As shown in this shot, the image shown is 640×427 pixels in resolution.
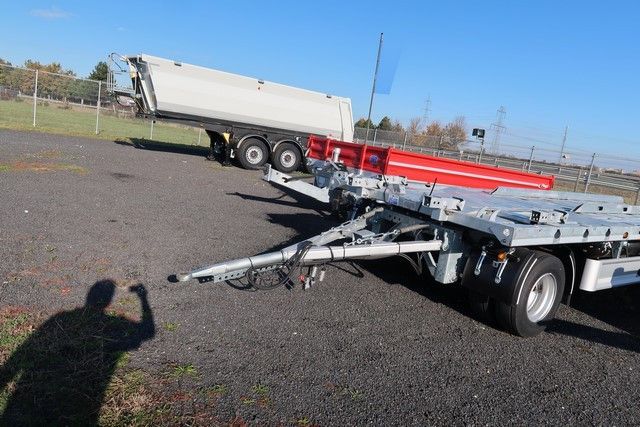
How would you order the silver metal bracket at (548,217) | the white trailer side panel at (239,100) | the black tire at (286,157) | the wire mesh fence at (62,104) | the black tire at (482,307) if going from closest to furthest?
1. the silver metal bracket at (548,217)
2. the black tire at (482,307)
3. the white trailer side panel at (239,100)
4. the black tire at (286,157)
5. the wire mesh fence at (62,104)

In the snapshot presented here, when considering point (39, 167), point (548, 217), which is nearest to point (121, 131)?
point (39, 167)

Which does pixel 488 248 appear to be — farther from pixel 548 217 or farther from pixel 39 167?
pixel 39 167

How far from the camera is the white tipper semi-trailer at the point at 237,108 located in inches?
642

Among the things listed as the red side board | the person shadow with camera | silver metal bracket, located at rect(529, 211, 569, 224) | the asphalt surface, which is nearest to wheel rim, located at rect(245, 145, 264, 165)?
the red side board

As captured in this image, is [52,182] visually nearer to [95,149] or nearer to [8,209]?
[8,209]

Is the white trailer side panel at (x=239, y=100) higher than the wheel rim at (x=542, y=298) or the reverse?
higher

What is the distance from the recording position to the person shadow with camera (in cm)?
303

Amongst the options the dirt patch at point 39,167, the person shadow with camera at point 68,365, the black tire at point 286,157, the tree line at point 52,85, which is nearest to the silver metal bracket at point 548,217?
the person shadow with camera at point 68,365

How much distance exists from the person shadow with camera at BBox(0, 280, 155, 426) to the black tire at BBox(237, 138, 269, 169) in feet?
43.2

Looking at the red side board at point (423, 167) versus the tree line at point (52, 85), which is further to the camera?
the tree line at point (52, 85)

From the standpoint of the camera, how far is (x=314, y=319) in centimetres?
486

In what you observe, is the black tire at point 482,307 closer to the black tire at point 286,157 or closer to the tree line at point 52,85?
the black tire at point 286,157

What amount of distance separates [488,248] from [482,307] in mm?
642

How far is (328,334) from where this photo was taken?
4562mm
